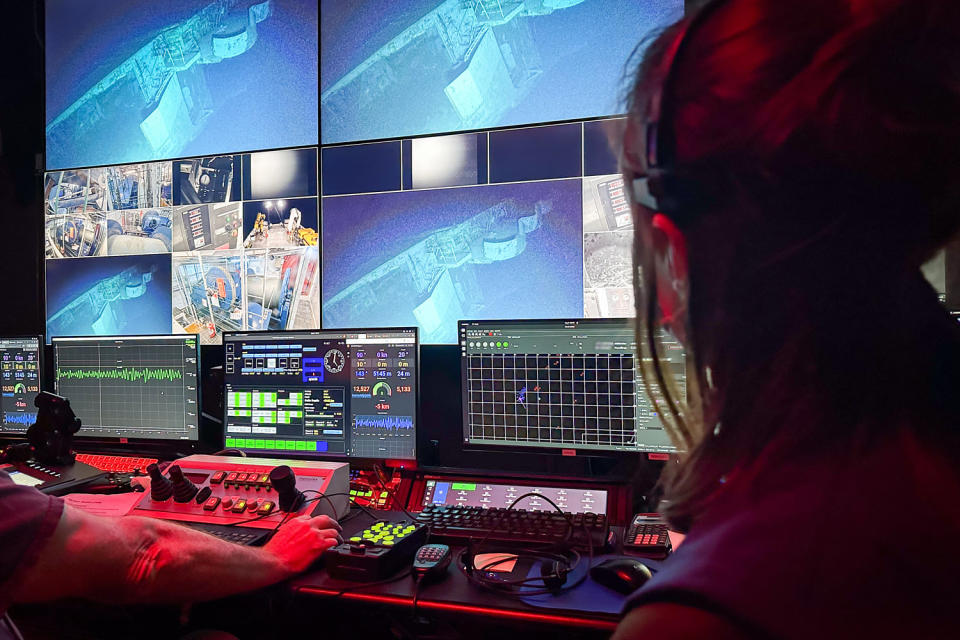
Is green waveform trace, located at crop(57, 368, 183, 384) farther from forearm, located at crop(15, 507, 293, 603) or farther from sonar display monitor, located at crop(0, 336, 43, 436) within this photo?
forearm, located at crop(15, 507, 293, 603)

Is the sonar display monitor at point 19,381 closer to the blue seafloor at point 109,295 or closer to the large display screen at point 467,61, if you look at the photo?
the blue seafloor at point 109,295

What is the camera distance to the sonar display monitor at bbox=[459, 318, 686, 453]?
1.57 metres

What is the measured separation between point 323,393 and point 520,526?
2.44 ft

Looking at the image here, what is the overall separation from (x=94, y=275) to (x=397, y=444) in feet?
5.98

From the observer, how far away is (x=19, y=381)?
232cm

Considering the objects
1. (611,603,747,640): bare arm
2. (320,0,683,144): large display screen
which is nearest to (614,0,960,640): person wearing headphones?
(611,603,747,640): bare arm

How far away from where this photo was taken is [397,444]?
5.77 ft

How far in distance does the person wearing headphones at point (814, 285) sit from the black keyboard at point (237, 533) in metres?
1.25

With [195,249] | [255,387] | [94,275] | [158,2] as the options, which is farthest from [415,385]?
[158,2]

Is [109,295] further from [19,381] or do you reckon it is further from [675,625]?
[675,625]

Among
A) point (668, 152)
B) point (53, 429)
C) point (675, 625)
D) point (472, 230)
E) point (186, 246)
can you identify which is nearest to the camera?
point (675, 625)

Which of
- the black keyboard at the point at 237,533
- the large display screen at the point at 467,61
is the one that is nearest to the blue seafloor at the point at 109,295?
the large display screen at the point at 467,61

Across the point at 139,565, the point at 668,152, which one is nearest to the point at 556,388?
the point at 139,565

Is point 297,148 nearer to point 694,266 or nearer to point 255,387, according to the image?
point 255,387
